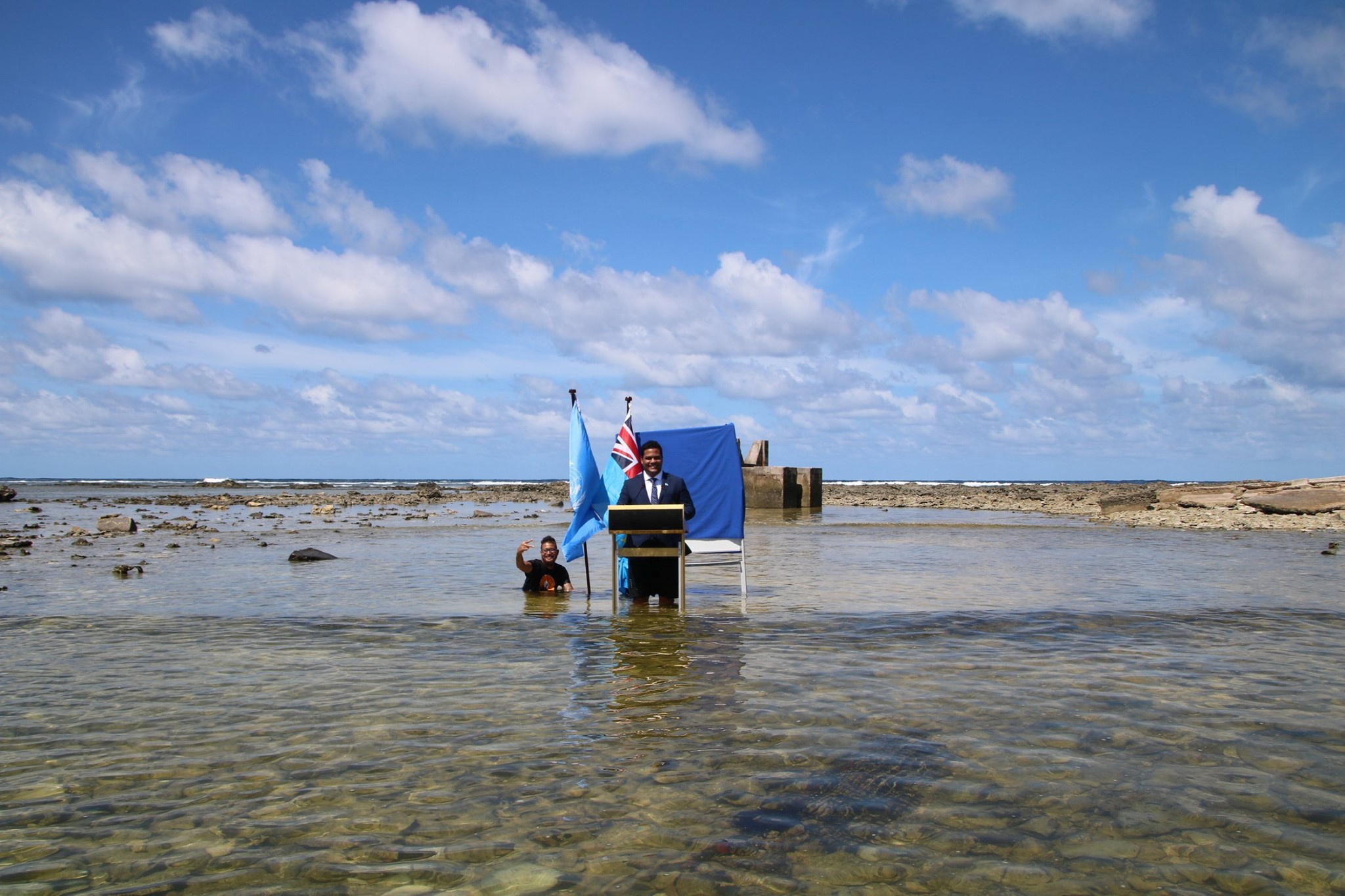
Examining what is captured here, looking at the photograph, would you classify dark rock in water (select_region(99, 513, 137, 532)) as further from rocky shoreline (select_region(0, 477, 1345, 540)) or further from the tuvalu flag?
the tuvalu flag

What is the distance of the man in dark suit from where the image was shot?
11031 millimetres

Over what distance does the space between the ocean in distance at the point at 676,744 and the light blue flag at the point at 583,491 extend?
3.33 ft

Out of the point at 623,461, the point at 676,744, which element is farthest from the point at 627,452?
the point at 676,744

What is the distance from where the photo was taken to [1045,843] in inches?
160

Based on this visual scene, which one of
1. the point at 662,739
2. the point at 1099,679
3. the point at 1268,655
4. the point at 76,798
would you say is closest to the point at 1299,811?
the point at 1099,679

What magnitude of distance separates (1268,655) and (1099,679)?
2.17 metres

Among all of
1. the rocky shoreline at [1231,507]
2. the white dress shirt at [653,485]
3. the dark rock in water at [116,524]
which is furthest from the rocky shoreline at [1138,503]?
the white dress shirt at [653,485]

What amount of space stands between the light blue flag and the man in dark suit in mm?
318

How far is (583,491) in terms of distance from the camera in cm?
1127

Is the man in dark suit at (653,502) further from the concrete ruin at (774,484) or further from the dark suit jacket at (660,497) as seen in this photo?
the concrete ruin at (774,484)

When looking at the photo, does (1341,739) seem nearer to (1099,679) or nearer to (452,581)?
(1099,679)

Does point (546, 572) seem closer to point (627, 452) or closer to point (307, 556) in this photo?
point (627, 452)

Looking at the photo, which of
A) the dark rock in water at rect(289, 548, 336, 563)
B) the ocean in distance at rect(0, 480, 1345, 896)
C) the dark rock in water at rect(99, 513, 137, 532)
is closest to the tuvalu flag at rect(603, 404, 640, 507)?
the ocean in distance at rect(0, 480, 1345, 896)

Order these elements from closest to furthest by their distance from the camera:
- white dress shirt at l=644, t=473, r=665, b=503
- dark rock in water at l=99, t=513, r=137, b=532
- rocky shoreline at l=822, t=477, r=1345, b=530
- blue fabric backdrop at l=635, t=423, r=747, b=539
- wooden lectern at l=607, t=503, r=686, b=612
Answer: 1. wooden lectern at l=607, t=503, r=686, b=612
2. white dress shirt at l=644, t=473, r=665, b=503
3. blue fabric backdrop at l=635, t=423, r=747, b=539
4. dark rock in water at l=99, t=513, r=137, b=532
5. rocky shoreline at l=822, t=477, r=1345, b=530
